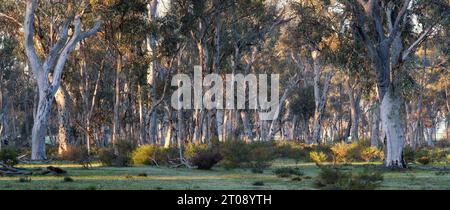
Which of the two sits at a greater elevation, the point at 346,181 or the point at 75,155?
the point at 75,155

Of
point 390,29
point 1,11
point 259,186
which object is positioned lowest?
point 259,186

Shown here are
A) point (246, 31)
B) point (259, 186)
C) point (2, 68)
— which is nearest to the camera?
point (259, 186)

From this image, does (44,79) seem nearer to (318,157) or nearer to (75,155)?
(75,155)

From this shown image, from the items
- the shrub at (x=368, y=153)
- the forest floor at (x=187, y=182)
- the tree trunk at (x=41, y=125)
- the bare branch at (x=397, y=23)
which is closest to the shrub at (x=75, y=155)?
the tree trunk at (x=41, y=125)

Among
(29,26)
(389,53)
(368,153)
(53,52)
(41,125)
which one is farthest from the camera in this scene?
(368,153)

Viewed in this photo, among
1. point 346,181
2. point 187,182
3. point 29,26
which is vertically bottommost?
point 187,182

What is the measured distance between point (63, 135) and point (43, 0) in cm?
758

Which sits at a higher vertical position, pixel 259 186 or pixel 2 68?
pixel 2 68

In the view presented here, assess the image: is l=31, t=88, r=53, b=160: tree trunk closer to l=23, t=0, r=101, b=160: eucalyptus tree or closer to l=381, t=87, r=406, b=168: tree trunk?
l=23, t=0, r=101, b=160: eucalyptus tree

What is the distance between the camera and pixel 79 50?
159 ft

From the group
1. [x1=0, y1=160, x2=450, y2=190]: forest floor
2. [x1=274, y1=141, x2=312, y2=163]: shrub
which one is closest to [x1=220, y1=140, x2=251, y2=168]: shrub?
[x1=0, y1=160, x2=450, y2=190]: forest floor

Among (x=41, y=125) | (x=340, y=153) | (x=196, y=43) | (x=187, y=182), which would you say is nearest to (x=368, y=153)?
(x=340, y=153)
